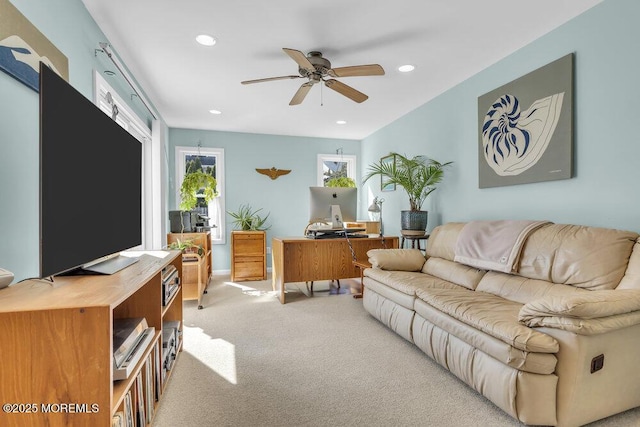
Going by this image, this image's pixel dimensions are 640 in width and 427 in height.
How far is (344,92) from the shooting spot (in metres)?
3.08

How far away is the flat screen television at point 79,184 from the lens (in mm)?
1109

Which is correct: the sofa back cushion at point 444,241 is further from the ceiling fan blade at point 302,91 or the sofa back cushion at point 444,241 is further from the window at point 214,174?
the window at point 214,174

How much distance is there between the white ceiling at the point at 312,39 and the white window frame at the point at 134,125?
0.39 m

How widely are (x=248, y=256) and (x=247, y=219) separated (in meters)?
0.60

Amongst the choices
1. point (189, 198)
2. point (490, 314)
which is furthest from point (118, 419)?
point (189, 198)

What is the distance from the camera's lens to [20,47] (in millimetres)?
1458

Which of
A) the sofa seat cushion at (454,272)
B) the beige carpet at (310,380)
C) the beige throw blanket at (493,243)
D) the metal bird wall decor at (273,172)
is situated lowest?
the beige carpet at (310,380)

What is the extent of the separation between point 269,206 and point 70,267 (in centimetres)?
456

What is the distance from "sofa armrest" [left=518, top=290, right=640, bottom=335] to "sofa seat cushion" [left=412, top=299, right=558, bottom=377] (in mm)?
178

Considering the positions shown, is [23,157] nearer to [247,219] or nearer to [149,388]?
[149,388]

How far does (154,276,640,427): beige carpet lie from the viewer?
5.45 ft

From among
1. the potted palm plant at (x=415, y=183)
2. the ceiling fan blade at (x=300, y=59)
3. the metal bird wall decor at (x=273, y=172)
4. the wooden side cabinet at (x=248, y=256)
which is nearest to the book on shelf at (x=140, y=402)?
the ceiling fan blade at (x=300, y=59)

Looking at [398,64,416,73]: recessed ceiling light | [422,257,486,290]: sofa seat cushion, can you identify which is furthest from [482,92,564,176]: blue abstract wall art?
[422,257,486,290]: sofa seat cushion

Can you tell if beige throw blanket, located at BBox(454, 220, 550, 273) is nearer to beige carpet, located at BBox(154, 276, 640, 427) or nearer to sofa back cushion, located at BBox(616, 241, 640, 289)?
sofa back cushion, located at BBox(616, 241, 640, 289)
